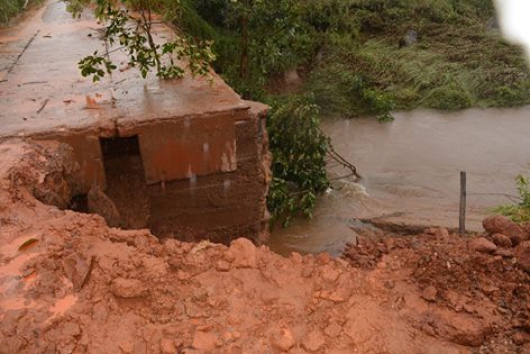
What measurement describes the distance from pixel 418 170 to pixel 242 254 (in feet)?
16.1

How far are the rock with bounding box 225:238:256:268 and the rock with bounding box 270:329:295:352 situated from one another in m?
0.45

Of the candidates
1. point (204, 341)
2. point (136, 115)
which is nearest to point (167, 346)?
point (204, 341)

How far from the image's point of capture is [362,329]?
2242mm

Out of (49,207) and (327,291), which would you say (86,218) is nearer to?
(49,207)

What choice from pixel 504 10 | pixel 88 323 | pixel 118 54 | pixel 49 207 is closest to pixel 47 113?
pixel 49 207

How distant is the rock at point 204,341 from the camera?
82.4 inches

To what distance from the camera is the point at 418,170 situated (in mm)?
6926

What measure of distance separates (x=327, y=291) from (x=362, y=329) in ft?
0.85

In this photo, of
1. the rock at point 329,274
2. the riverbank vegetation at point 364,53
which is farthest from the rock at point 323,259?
the riverbank vegetation at point 364,53

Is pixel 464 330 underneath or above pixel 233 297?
underneath

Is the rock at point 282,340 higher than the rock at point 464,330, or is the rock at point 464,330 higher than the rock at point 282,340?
the rock at point 282,340

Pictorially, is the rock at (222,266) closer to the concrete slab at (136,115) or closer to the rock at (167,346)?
the rock at (167,346)

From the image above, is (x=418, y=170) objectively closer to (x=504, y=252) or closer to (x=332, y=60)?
(x=332, y=60)

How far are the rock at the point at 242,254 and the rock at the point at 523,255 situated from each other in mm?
1342
